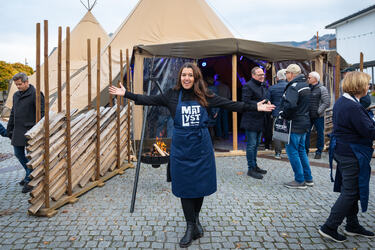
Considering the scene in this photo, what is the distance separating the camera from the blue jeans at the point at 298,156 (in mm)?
4871

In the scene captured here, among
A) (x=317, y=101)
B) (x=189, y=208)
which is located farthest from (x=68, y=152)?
(x=317, y=101)

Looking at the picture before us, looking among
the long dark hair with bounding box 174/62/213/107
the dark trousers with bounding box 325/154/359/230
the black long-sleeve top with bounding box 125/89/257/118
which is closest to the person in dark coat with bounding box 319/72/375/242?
the dark trousers with bounding box 325/154/359/230

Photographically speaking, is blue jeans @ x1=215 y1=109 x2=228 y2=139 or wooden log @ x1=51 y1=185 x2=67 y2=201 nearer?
wooden log @ x1=51 y1=185 x2=67 y2=201

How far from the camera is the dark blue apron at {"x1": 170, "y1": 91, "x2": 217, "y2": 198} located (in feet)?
10.1

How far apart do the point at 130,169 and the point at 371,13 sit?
3455 centimetres

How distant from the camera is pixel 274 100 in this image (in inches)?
248

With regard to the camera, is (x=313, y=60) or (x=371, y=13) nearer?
(x=313, y=60)

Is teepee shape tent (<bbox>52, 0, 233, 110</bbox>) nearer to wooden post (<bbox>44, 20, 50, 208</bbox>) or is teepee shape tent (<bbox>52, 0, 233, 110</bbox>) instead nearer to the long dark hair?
wooden post (<bbox>44, 20, 50, 208</bbox>)

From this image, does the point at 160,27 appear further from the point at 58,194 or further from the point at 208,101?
the point at 208,101

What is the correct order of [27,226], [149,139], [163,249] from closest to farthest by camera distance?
[163,249], [27,226], [149,139]

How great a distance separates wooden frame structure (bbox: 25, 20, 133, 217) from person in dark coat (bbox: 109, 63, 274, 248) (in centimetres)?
169

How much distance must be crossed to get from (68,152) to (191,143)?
2.10m

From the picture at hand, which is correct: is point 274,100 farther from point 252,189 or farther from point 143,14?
point 143,14

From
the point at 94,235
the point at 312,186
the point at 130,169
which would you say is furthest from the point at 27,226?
the point at 312,186
